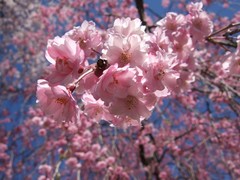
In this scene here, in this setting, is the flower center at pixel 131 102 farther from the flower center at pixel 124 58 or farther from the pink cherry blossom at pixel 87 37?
the pink cherry blossom at pixel 87 37

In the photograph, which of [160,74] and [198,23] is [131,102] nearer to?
[160,74]

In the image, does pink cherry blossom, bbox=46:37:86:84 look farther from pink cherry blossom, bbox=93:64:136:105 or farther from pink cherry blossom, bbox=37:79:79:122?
pink cherry blossom, bbox=93:64:136:105

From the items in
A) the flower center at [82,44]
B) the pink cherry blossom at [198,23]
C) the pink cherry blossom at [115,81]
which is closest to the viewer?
the pink cherry blossom at [115,81]

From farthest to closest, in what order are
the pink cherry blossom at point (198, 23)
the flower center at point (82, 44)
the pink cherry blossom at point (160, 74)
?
the pink cherry blossom at point (198, 23) → the flower center at point (82, 44) → the pink cherry blossom at point (160, 74)

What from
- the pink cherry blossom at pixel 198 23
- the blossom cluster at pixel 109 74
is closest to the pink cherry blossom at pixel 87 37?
the blossom cluster at pixel 109 74

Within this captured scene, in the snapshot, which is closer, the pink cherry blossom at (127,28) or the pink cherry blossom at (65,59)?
the pink cherry blossom at (65,59)

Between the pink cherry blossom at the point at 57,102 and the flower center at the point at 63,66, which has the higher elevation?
the flower center at the point at 63,66

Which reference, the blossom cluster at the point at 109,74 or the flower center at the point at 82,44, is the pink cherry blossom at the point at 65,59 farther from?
the flower center at the point at 82,44

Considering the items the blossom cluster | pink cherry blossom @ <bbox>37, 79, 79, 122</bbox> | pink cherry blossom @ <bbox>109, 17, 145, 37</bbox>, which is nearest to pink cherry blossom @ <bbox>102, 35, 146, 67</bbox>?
the blossom cluster

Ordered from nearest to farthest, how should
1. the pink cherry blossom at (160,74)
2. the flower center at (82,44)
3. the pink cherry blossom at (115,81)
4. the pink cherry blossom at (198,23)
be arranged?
the pink cherry blossom at (115,81) → the pink cherry blossom at (160,74) → the flower center at (82,44) → the pink cherry blossom at (198,23)

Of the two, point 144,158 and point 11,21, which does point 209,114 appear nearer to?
point 144,158

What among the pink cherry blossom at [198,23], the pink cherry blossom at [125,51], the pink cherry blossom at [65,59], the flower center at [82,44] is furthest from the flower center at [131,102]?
the pink cherry blossom at [198,23]
